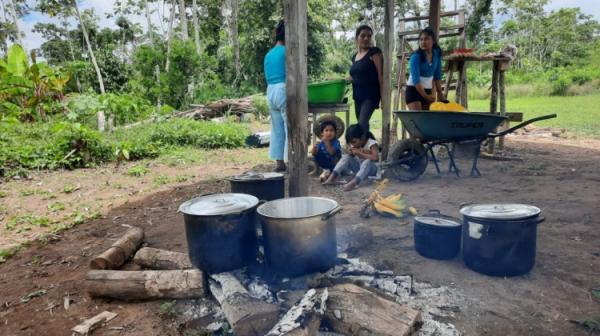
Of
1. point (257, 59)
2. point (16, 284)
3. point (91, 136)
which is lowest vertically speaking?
point (16, 284)

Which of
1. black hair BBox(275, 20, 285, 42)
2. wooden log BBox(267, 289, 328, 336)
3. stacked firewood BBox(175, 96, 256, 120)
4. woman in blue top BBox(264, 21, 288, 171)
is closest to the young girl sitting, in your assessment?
woman in blue top BBox(264, 21, 288, 171)

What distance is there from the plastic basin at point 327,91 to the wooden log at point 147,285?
3757 millimetres

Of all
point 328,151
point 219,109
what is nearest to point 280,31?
point 328,151

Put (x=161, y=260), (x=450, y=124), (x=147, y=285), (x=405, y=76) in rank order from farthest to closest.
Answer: (x=405, y=76), (x=450, y=124), (x=161, y=260), (x=147, y=285)

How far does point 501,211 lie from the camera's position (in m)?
2.38

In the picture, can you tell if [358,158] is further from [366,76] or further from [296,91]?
[296,91]

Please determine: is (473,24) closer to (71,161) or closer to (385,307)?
(71,161)

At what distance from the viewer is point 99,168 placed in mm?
6453

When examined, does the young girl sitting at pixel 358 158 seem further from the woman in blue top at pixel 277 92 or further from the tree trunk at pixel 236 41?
the tree trunk at pixel 236 41

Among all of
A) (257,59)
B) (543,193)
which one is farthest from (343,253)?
(257,59)

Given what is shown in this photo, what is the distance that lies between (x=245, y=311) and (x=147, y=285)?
802 mm

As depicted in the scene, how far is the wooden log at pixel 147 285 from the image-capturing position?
2240 millimetres

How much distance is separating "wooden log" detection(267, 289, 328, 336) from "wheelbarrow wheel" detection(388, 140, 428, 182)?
317 centimetres

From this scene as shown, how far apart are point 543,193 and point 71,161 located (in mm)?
7059
